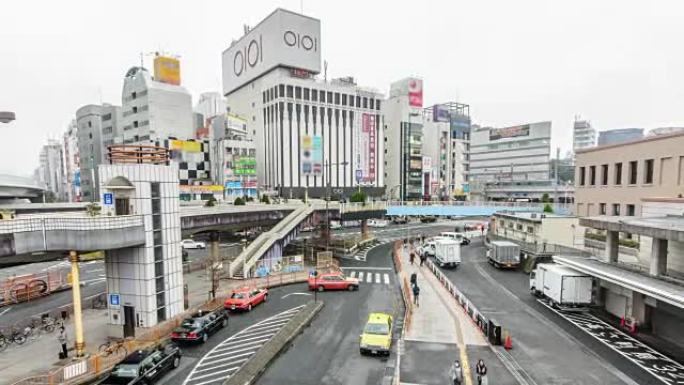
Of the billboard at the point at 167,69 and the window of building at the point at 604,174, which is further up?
the billboard at the point at 167,69

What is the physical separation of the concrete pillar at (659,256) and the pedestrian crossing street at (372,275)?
21268 millimetres

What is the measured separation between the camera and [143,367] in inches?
666

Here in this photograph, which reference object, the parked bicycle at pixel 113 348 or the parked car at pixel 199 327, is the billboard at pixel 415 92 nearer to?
the parked car at pixel 199 327

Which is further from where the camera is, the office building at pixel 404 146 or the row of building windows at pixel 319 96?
the office building at pixel 404 146

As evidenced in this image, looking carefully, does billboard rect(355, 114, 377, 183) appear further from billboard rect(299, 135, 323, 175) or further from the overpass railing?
the overpass railing

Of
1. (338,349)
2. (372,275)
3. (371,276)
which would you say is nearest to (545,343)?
(338,349)

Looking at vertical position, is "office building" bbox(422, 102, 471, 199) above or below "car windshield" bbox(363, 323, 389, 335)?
above

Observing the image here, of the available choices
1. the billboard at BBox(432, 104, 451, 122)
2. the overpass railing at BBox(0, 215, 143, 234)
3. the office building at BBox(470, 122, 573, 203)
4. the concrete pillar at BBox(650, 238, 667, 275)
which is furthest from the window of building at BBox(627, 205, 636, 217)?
the billboard at BBox(432, 104, 451, 122)

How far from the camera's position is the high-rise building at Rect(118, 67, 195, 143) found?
8388 cm

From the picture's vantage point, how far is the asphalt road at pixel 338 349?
17719 mm

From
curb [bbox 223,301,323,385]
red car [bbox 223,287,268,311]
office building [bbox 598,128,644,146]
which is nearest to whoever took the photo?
curb [bbox 223,301,323,385]

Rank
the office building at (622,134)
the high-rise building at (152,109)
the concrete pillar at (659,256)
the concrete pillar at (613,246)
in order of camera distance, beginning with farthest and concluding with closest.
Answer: the office building at (622,134) → the high-rise building at (152,109) → the concrete pillar at (613,246) → the concrete pillar at (659,256)

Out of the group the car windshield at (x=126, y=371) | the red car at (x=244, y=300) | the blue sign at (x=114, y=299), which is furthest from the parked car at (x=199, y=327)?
the blue sign at (x=114, y=299)

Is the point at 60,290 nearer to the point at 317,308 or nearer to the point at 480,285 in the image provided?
the point at 317,308
